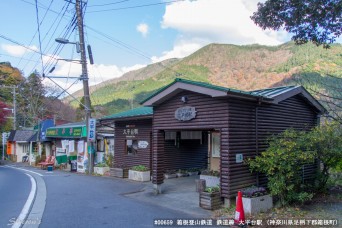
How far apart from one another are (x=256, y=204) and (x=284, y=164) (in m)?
1.45

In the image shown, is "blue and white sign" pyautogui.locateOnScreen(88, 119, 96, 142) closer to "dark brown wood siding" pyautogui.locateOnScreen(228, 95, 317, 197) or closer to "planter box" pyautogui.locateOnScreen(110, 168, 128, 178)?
"planter box" pyautogui.locateOnScreen(110, 168, 128, 178)

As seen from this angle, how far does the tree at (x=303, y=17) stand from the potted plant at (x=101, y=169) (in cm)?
1305

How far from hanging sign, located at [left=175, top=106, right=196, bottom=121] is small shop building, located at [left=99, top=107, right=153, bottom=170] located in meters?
3.83

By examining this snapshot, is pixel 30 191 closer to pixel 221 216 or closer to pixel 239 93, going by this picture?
pixel 221 216

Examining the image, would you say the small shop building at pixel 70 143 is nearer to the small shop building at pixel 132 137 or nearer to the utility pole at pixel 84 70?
the utility pole at pixel 84 70

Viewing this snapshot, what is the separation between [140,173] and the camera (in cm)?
1518

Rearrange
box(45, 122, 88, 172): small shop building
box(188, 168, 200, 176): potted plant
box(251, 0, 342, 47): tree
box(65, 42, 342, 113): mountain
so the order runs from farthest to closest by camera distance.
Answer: box(65, 42, 342, 113): mountain → box(45, 122, 88, 172): small shop building → box(188, 168, 200, 176): potted plant → box(251, 0, 342, 47): tree

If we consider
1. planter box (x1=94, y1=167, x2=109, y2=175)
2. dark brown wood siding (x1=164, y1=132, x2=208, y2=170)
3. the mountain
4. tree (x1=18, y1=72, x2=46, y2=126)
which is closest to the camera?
dark brown wood siding (x1=164, y1=132, x2=208, y2=170)

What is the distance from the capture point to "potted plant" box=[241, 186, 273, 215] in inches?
336

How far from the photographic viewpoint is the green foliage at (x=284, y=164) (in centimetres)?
891

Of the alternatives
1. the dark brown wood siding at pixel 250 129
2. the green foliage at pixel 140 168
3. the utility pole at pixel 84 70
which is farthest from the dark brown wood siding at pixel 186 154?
the utility pole at pixel 84 70

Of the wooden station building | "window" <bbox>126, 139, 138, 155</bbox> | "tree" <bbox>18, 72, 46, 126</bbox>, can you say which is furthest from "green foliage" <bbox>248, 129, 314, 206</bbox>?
"tree" <bbox>18, 72, 46, 126</bbox>

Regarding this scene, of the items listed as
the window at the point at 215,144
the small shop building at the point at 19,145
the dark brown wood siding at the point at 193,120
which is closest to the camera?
the dark brown wood siding at the point at 193,120

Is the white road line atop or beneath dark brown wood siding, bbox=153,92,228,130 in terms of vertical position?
beneath
